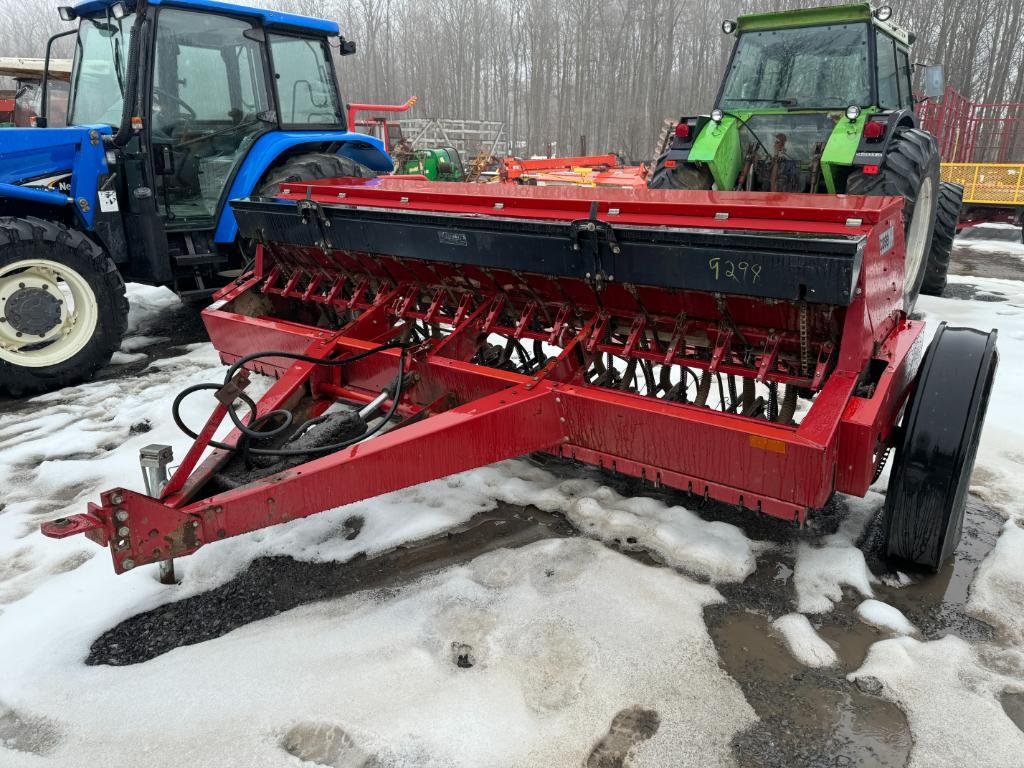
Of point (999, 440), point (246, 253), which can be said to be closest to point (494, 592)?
point (999, 440)

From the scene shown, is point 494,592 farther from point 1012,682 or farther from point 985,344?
point 985,344

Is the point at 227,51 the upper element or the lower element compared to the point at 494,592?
upper

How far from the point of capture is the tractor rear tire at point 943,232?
688cm

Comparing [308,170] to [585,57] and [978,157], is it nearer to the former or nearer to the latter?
[978,157]

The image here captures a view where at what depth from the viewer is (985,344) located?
2.70m

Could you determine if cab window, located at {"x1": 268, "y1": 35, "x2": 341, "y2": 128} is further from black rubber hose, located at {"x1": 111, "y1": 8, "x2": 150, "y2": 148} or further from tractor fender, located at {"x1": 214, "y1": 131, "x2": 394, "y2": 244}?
black rubber hose, located at {"x1": 111, "y1": 8, "x2": 150, "y2": 148}

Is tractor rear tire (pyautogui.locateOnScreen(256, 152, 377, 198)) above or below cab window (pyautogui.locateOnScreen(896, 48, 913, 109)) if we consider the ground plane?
below

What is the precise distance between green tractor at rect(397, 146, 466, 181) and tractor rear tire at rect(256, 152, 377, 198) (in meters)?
9.78

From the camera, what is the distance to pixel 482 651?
2.26 metres

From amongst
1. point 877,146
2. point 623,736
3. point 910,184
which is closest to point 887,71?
point 877,146

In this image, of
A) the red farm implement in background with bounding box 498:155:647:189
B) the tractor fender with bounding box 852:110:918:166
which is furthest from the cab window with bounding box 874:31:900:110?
the red farm implement in background with bounding box 498:155:647:189

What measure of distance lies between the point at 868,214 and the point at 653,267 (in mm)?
744

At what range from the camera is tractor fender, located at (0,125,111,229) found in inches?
183

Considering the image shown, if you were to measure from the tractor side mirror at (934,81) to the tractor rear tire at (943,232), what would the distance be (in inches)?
38.5
